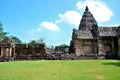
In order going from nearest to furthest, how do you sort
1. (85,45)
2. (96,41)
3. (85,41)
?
(85,45)
(96,41)
(85,41)

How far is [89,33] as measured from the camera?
43.2 metres

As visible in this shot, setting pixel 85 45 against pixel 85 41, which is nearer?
pixel 85 45

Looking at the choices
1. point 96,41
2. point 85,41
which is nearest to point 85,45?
point 85,41

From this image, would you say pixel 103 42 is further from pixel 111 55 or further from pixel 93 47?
pixel 111 55

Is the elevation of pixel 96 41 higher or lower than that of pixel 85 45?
higher

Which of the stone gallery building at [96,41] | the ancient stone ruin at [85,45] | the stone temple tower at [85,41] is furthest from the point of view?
the stone temple tower at [85,41]

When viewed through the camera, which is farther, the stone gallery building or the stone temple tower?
the stone temple tower

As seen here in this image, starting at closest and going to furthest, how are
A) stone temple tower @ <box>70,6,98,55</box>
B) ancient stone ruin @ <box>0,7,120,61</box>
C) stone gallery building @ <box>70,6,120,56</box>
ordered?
1. ancient stone ruin @ <box>0,7,120,61</box>
2. stone gallery building @ <box>70,6,120,56</box>
3. stone temple tower @ <box>70,6,98,55</box>

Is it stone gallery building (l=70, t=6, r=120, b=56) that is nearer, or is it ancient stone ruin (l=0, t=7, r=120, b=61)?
ancient stone ruin (l=0, t=7, r=120, b=61)

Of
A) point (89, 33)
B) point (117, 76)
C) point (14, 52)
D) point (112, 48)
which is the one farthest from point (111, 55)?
point (117, 76)

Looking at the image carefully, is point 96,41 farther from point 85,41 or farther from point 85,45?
point 85,45

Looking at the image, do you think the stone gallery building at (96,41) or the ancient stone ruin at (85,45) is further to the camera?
the stone gallery building at (96,41)

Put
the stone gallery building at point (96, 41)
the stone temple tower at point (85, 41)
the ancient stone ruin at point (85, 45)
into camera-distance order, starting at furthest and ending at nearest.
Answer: the stone temple tower at point (85, 41) < the stone gallery building at point (96, 41) < the ancient stone ruin at point (85, 45)

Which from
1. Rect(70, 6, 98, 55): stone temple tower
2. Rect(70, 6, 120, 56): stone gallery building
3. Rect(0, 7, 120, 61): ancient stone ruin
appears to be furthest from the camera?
Rect(70, 6, 98, 55): stone temple tower
